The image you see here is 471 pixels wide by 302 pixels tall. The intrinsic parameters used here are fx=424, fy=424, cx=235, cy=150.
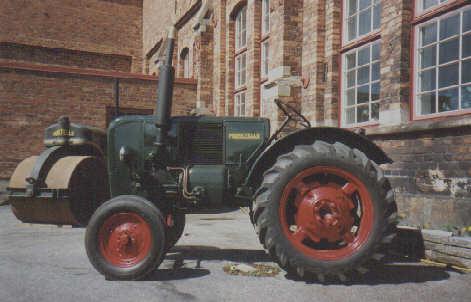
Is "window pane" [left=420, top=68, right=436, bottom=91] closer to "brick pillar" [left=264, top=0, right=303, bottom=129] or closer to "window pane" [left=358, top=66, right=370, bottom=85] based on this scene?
"window pane" [left=358, top=66, right=370, bottom=85]

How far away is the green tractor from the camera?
3.35 metres

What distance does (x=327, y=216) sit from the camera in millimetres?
3389

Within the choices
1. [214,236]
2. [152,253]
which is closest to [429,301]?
[152,253]

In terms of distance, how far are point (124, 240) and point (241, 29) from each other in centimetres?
911

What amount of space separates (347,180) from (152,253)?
1692 mm

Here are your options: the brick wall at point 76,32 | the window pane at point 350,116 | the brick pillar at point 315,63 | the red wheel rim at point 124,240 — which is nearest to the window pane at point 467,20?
the window pane at point 350,116

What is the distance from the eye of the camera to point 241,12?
11.6 meters

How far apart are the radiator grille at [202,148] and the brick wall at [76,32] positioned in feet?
57.1

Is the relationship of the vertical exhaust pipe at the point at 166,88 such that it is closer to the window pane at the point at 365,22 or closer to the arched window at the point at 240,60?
the window pane at the point at 365,22

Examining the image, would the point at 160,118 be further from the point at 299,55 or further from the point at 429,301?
the point at 299,55

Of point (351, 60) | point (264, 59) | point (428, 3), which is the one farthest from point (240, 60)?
point (428, 3)

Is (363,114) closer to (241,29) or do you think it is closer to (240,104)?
(240,104)

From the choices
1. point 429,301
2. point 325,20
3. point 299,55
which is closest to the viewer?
point 429,301

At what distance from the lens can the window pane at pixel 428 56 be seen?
5809 mm
